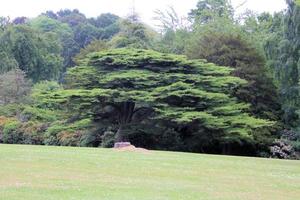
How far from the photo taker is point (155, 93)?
32.2m

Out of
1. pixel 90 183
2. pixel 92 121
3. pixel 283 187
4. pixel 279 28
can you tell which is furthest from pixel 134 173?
pixel 279 28

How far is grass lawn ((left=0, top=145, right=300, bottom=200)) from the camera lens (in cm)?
1214

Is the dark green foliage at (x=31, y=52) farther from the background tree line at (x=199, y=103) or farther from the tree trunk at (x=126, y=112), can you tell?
the tree trunk at (x=126, y=112)

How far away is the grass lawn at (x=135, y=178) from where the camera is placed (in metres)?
12.1

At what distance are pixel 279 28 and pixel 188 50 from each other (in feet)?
28.0

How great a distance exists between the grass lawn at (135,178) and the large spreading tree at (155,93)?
10.8 m

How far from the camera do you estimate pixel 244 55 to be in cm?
3706

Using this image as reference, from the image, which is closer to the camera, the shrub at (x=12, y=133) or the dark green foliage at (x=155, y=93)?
the dark green foliage at (x=155, y=93)

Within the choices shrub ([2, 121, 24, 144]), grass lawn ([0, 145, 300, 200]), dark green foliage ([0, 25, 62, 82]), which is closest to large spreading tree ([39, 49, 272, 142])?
shrub ([2, 121, 24, 144])

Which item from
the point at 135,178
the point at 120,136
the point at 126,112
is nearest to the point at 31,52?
the point at 126,112

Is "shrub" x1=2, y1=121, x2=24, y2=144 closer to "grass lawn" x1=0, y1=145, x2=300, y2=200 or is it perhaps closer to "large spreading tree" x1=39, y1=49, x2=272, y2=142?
"large spreading tree" x1=39, y1=49, x2=272, y2=142

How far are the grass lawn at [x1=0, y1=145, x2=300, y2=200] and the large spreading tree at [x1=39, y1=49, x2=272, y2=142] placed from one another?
1078cm

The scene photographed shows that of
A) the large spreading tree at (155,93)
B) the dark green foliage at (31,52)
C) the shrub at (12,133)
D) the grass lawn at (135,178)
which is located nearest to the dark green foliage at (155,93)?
the large spreading tree at (155,93)

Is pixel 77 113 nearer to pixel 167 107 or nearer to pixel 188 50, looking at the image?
pixel 167 107
